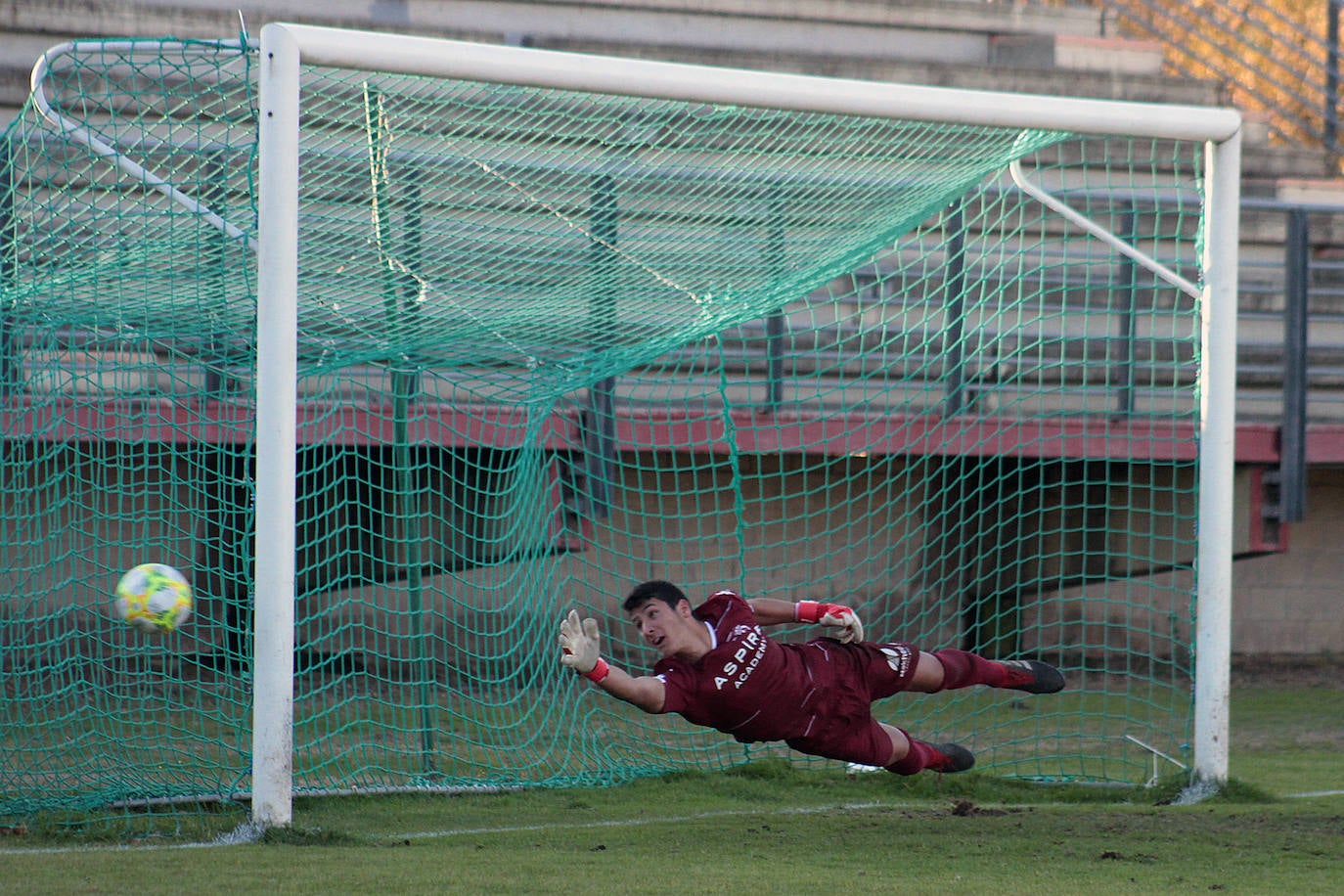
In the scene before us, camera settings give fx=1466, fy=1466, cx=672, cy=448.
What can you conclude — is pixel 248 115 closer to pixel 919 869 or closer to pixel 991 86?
pixel 919 869

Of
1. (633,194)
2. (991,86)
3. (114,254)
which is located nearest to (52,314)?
(114,254)

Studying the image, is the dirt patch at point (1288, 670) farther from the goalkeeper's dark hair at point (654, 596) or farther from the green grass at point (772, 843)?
the goalkeeper's dark hair at point (654, 596)

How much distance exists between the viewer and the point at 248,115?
492 centimetres

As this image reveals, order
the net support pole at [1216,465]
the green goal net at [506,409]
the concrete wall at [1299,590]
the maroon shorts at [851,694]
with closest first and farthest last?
the maroon shorts at [851,694], the green goal net at [506,409], the net support pole at [1216,465], the concrete wall at [1299,590]

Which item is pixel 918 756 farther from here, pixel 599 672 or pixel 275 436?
pixel 275 436

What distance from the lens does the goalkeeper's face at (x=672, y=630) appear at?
464 cm

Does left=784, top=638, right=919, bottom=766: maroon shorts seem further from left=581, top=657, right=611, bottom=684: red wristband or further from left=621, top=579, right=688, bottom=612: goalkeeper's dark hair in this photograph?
left=581, top=657, right=611, bottom=684: red wristband

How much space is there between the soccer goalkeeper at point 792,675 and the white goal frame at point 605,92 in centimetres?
98

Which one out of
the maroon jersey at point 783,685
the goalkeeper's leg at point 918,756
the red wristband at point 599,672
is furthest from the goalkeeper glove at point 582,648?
the goalkeeper's leg at point 918,756

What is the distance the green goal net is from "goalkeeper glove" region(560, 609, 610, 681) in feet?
3.40

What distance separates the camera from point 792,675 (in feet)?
15.5

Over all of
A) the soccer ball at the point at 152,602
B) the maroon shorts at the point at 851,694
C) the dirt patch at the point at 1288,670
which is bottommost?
the dirt patch at the point at 1288,670

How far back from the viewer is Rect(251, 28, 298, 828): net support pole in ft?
14.3

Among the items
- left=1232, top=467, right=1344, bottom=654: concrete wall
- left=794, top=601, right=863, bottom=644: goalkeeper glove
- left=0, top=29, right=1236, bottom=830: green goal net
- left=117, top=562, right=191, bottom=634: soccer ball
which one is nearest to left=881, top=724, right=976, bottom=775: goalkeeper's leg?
left=794, top=601, right=863, bottom=644: goalkeeper glove
